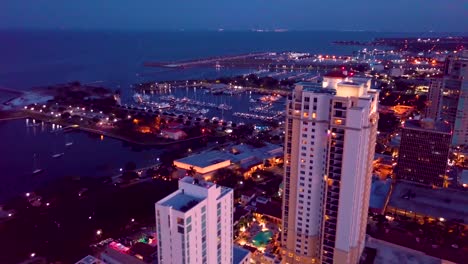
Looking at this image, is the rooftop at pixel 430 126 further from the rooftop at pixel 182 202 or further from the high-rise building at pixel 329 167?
the rooftop at pixel 182 202

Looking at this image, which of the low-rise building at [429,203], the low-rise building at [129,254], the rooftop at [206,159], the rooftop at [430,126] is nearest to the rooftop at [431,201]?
the low-rise building at [429,203]

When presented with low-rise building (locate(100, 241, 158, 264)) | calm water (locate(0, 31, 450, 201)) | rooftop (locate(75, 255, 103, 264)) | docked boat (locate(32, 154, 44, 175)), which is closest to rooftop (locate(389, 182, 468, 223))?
low-rise building (locate(100, 241, 158, 264))

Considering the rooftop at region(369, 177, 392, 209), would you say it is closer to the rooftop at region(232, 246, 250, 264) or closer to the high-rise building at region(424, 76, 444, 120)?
the rooftop at region(232, 246, 250, 264)

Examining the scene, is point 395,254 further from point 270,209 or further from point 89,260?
point 89,260

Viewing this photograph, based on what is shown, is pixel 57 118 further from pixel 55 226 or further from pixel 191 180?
pixel 191 180

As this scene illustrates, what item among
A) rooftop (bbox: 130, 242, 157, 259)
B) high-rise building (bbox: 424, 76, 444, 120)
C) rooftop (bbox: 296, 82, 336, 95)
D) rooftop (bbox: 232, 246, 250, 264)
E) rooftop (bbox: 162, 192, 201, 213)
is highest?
rooftop (bbox: 296, 82, 336, 95)

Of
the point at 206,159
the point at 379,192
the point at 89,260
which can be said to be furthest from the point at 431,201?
the point at 89,260

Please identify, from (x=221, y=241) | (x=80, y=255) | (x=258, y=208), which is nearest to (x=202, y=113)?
(x=258, y=208)
